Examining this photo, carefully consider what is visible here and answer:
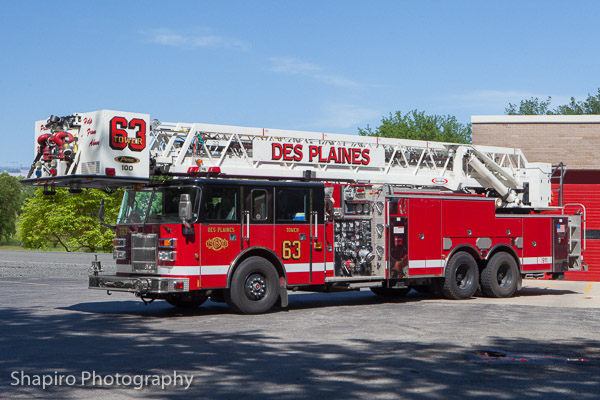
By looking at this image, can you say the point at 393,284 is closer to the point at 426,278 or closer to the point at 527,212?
the point at 426,278

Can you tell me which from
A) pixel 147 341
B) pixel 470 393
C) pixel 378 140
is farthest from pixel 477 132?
pixel 470 393

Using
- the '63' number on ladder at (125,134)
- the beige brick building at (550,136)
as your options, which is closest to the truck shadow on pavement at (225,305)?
the '63' number on ladder at (125,134)

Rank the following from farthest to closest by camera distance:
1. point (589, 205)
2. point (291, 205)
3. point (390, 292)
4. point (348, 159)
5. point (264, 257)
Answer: point (589, 205) < point (390, 292) < point (348, 159) < point (291, 205) < point (264, 257)

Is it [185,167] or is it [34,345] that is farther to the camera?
[185,167]

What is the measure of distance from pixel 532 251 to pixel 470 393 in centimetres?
1205

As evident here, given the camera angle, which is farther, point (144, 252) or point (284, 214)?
point (284, 214)

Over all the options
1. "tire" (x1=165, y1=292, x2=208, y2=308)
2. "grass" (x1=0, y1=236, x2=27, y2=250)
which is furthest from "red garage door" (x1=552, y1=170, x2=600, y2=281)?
"grass" (x1=0, y1=236, x2=27, y2=250)

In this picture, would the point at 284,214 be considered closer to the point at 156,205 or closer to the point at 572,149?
the point at 156,205

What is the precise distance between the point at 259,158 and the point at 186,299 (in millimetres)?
2951

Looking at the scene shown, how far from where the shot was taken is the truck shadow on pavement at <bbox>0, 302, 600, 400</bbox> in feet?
22.9

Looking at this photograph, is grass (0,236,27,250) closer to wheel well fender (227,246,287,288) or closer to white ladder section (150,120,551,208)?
white ladder section (150,120,551,208)

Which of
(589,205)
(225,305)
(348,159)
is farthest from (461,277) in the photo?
(589,205)

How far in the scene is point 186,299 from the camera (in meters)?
14.0

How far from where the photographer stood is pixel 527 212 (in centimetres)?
1936
